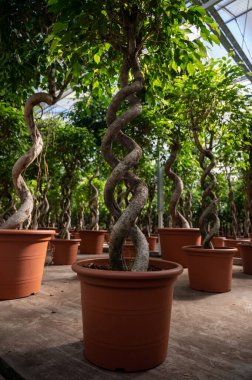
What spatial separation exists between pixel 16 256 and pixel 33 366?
1506 millimetres

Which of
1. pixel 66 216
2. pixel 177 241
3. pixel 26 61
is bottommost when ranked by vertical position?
pixel 177 241

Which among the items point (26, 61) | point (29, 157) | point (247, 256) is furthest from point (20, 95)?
point (247, 256)

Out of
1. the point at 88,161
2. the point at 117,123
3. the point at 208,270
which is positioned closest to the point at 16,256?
the point at 117,123

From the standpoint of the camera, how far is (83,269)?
5.72ft

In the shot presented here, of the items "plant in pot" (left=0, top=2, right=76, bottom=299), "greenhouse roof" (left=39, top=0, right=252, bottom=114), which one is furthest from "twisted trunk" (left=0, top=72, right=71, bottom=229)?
"greenhouse roof" (left=39, top=0, right=252, bottom=114)

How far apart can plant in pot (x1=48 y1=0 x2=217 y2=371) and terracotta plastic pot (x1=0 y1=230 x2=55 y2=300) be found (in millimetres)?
1068

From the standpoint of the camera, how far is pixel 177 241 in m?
5.11

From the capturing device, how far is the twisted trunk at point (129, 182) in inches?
76.5

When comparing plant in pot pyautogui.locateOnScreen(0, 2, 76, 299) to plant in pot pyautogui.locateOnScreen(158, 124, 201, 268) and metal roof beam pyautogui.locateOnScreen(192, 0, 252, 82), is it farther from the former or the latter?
metal roof beam pyautogui.locateOnScreen(192, 0, 252, 82)

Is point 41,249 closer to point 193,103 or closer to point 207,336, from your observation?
point 207,336

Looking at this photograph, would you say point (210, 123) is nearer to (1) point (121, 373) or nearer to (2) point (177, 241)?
(2) point (177, 241)

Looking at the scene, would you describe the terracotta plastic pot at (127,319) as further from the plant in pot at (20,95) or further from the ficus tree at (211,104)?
the ficus tree at (211,104)

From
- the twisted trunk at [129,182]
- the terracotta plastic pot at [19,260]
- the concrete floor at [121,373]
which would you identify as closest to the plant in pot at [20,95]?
the terracotta plastic pot at [19,260]

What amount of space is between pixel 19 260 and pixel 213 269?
2.18m
